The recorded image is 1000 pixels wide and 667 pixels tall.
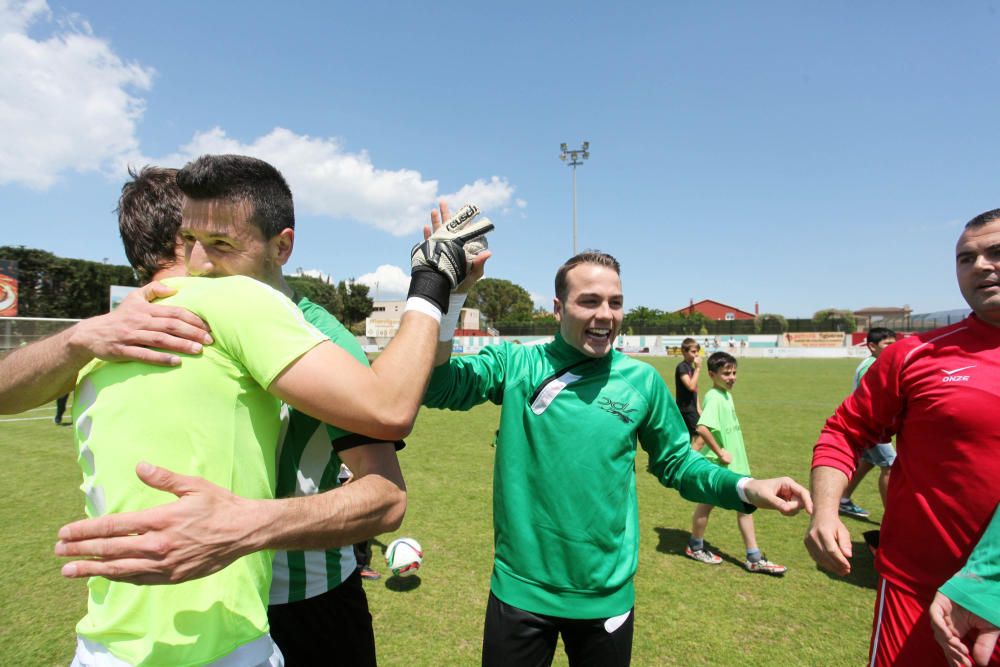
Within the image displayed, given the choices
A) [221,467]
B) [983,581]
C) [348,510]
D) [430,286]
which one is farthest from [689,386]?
[221,467]

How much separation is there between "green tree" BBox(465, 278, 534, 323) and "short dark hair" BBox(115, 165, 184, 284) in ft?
295

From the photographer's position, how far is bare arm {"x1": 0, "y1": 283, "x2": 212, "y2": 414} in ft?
3.71

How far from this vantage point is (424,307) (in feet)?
4.72

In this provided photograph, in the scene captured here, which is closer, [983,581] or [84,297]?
[983,581]

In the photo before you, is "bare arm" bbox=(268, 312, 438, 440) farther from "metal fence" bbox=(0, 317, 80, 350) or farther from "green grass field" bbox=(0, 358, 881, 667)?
"metal fence" bbox=(0, 317, 80, 350)

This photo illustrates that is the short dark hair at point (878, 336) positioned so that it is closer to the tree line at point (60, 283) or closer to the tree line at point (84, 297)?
the tree line at point (84, 297)

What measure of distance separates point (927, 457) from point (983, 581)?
0.52 metres

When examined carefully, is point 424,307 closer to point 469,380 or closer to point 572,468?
point 469,380

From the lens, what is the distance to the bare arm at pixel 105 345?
1.13 metres

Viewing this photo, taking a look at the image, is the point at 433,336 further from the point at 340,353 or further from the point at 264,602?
the point at 264,602

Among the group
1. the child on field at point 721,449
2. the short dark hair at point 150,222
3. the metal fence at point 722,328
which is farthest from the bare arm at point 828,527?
the metal fence at point 722,328

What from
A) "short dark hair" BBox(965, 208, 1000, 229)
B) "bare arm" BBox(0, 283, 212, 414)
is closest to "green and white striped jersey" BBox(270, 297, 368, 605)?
"bare arm" BBox(0, 283, 212, 414)

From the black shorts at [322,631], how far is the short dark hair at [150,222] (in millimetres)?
1243

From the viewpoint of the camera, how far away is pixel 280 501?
1.10 meters
